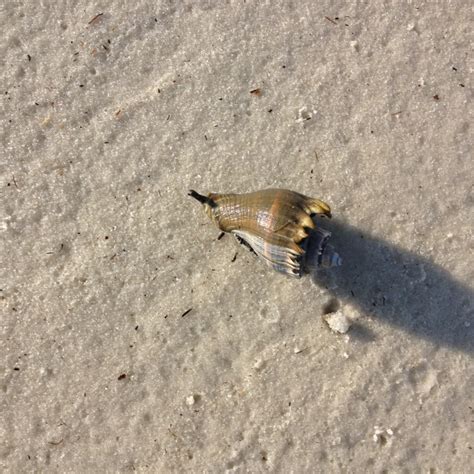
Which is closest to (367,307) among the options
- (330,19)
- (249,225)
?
(249,225)

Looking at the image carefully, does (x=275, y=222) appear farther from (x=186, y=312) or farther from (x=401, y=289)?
(x=401, y=289)

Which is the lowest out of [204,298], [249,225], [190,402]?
[190,402]

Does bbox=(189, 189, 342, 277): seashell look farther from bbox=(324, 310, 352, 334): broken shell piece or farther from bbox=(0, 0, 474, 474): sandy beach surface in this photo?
bbox=(324, 310, 352, 334): broken shell piece

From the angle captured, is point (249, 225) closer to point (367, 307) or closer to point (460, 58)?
point (367, 307)

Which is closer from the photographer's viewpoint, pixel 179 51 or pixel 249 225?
pixel 249 225

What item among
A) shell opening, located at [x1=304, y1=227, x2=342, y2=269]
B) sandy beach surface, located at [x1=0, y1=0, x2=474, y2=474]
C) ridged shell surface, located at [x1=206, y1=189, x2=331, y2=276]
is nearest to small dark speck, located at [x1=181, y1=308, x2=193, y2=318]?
sandy beach surface, located at [x1=0, y1=0, x2=474, y2=474]

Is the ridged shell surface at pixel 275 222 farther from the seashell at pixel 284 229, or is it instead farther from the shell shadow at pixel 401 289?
the shell shadow at pixel 401 289

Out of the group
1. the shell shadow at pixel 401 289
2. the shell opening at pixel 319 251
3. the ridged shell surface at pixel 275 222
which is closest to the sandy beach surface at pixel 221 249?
the shell shadow at pixel 401 289
